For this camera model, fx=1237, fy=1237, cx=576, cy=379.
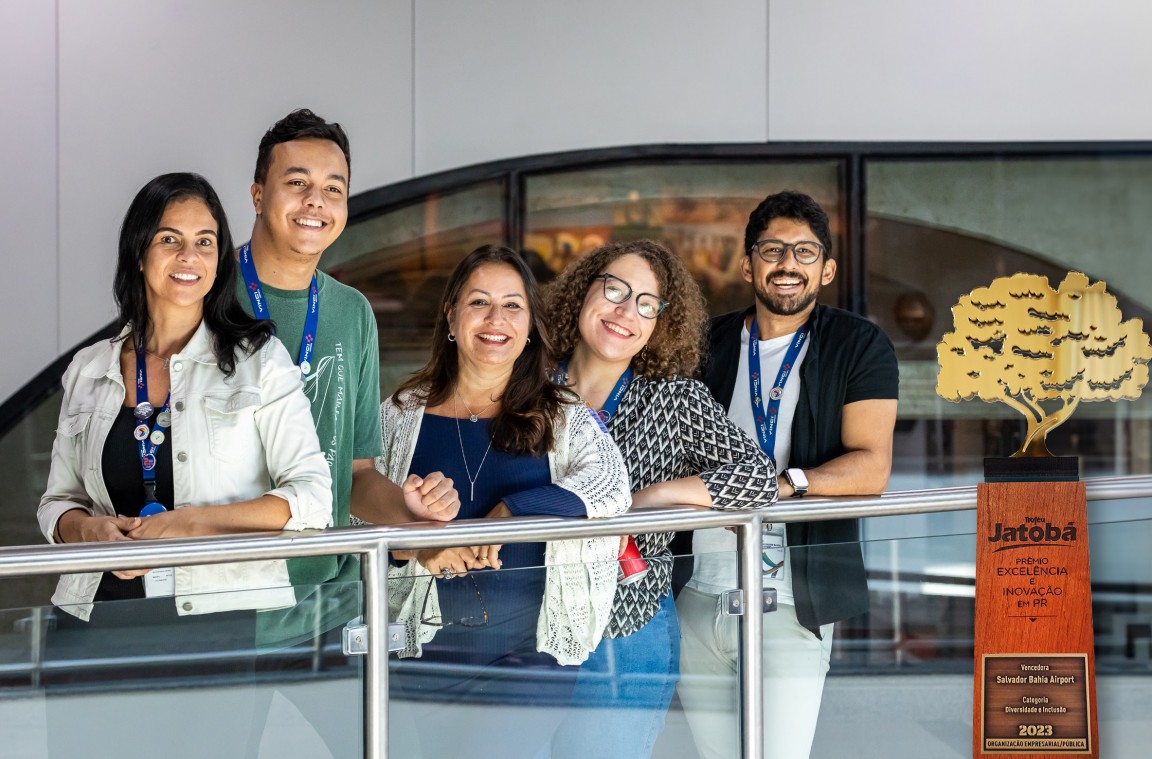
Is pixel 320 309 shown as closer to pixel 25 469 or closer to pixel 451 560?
pixel 451 560

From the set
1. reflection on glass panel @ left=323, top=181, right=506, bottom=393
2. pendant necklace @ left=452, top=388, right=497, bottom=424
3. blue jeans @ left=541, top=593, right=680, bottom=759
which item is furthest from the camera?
reflection on glass panel @ left=323, top=181, right=506, bottom=393

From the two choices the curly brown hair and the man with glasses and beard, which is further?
the curly brown hair

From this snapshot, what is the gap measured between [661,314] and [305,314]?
991 mm

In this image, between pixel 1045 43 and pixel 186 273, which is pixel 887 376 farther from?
pixel 1045 43

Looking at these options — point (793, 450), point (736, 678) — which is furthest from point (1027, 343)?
point (736, 678)

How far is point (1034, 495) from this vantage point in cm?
331

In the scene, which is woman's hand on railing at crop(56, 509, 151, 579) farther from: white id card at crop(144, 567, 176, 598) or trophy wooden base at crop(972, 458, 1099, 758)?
trophy wooden base at crop(972, 458, 1099, 758)

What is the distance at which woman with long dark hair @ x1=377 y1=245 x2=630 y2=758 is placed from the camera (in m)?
2.96

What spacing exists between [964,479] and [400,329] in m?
3.13

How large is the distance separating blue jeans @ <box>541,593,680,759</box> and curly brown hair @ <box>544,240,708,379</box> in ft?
2.22

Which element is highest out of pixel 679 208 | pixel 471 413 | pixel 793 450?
pixel 679 208

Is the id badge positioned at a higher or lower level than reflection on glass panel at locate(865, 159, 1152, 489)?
lower

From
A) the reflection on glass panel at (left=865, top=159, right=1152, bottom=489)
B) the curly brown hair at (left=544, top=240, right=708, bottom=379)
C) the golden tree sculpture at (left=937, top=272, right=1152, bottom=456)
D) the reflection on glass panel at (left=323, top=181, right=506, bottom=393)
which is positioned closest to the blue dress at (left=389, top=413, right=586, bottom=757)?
the curly brown hair at (left=544, top=240, right=708, bottom=379)

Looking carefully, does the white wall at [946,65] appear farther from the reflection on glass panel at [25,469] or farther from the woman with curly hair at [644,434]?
the reflection on glass panel at [25,469]
